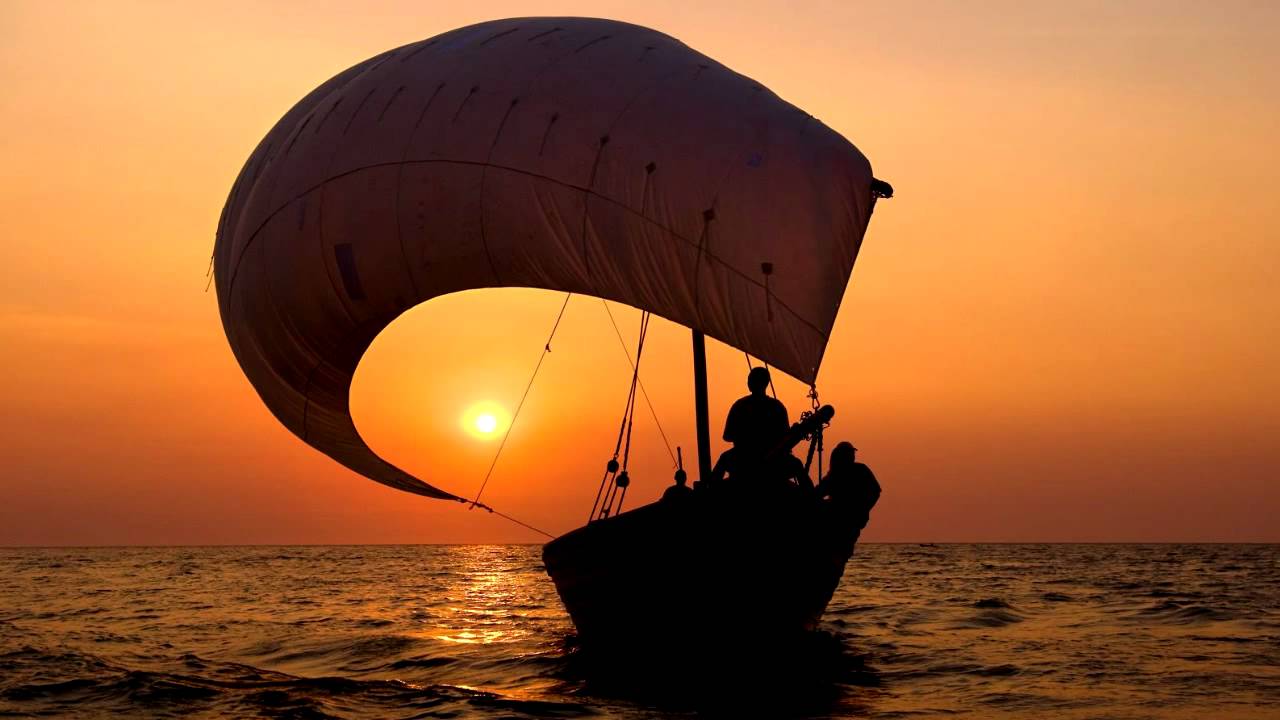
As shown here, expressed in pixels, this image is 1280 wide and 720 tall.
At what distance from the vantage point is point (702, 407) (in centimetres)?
1756

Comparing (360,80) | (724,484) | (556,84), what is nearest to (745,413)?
(724,484)

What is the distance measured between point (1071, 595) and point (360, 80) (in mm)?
19460

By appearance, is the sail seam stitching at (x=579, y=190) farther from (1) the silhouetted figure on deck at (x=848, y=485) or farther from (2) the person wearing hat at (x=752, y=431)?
(1) the silhouetted figure on deck at (x=848, y=485)

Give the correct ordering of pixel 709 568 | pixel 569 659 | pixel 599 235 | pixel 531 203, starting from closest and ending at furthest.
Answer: pixel 709 568 → pixel 599 235 → pixel 531 203 → pixel 569 659

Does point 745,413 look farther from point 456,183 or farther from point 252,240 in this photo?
point 252,240

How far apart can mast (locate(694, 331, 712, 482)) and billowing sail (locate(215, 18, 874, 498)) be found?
2590 millimetres

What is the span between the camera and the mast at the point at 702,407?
1708cm

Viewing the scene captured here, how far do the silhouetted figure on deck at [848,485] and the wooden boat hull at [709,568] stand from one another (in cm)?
153

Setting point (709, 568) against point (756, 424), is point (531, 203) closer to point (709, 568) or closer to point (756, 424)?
point (756, 424)

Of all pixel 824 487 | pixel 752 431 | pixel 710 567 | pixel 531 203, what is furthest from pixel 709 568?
pixel 531 203

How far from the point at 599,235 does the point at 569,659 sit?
557cm

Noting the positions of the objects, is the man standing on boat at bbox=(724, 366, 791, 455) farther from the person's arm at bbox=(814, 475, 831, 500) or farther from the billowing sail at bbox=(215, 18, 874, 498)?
the person's arm at bbox=(814, 475, 831, 500)

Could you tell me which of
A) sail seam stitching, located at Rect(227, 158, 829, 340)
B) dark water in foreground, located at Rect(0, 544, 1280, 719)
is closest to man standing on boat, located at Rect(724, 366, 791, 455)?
sail seam stitching, located at Rect(227, 158, 829, 340)

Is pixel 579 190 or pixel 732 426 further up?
pixel 579 190
